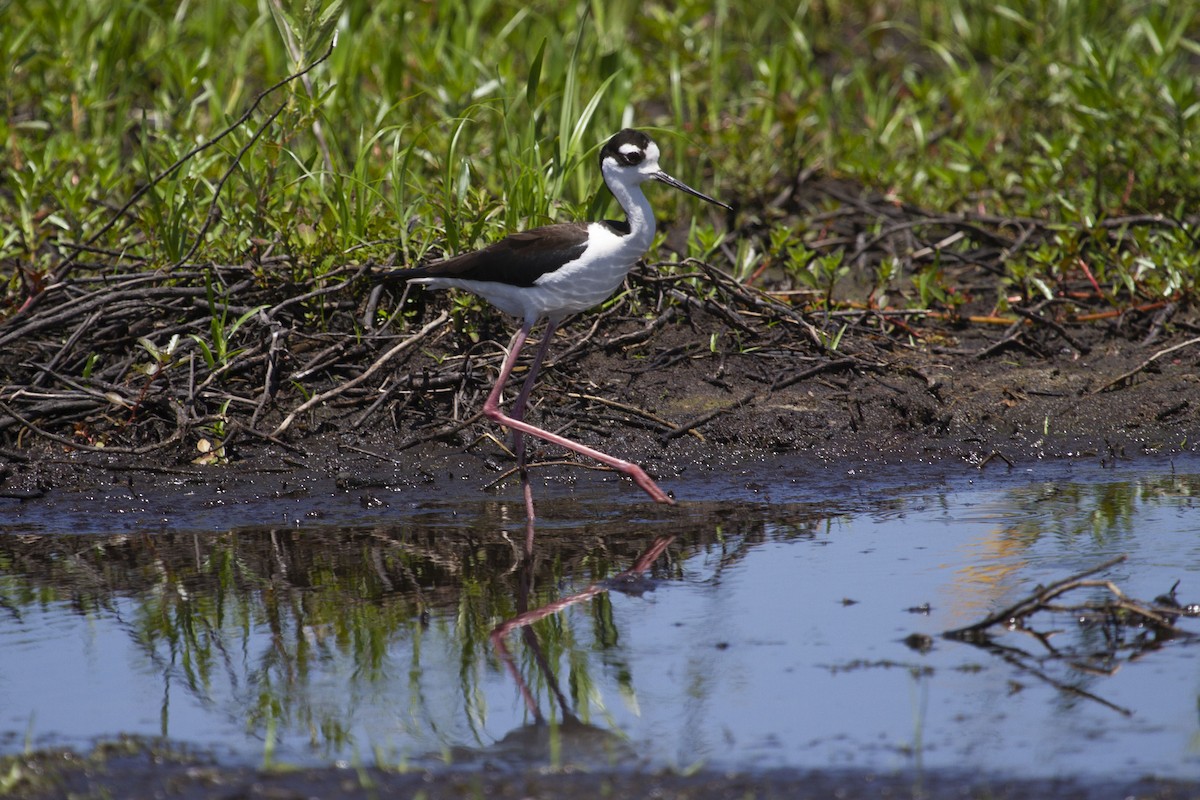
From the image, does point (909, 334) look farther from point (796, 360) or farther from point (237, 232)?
point (237, 232)

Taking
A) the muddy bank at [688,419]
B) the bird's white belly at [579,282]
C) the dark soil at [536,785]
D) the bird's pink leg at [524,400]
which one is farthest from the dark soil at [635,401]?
the dark soil at [536,785]

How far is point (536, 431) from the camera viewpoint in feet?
17.6

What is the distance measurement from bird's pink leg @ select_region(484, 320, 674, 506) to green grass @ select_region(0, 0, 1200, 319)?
74 centimetres

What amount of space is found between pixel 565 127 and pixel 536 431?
5.25 feet

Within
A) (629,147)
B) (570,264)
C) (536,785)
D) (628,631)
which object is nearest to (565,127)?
(629,147)

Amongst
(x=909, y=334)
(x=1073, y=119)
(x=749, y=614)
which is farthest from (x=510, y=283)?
(x=1073, y=119)

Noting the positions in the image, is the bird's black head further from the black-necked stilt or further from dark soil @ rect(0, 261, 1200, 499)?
dark soil @ rect(0, 261, 1200, 499)

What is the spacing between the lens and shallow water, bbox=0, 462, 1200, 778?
10.3 feet

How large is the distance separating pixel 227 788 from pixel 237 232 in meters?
3.77

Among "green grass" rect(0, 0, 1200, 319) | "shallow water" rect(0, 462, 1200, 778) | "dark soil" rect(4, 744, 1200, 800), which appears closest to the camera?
"dark soil" rect(4, 744, 1200, 800)

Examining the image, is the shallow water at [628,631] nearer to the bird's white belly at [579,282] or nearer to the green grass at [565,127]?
the bird's white belly at [579,282]

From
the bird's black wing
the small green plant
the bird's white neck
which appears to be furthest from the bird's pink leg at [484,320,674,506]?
the small green plant

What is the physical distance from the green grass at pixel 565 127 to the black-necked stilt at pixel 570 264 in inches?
26.8

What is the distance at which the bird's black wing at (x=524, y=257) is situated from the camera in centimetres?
505
